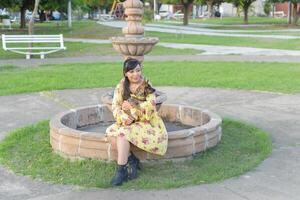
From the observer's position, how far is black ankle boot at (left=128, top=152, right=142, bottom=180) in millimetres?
5387

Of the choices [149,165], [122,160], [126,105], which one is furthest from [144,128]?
[149,165]

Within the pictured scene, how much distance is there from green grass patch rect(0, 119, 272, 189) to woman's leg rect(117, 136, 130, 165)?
233 millimetres

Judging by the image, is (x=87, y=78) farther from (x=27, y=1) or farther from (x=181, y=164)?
(x=27, y=1)

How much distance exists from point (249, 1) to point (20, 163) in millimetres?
41890

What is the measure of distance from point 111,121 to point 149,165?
2168 millimetres

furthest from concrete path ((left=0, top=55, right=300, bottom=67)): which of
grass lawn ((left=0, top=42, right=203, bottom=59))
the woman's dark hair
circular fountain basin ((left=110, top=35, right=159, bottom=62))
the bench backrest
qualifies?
the woman's dark hair

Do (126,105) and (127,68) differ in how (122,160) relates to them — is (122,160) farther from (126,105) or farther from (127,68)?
(127,68)

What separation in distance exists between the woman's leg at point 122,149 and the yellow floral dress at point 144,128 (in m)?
0.05

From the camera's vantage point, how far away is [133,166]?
5.46m

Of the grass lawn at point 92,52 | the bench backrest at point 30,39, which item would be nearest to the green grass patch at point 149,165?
the bench backrest at point 30,39

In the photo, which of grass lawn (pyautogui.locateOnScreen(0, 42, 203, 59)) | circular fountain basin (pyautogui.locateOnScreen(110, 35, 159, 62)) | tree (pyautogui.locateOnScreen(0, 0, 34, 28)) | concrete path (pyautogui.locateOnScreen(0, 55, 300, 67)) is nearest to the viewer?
circular fountain basin (pyautogui.locateOnScreen(110, 35, 159, 62))

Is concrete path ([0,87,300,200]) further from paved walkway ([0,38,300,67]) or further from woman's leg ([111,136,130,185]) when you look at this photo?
paved walkway ([0,38,300,67])

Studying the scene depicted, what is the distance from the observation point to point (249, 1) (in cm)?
4559

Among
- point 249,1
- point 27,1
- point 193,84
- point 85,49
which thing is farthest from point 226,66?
point 249,1
